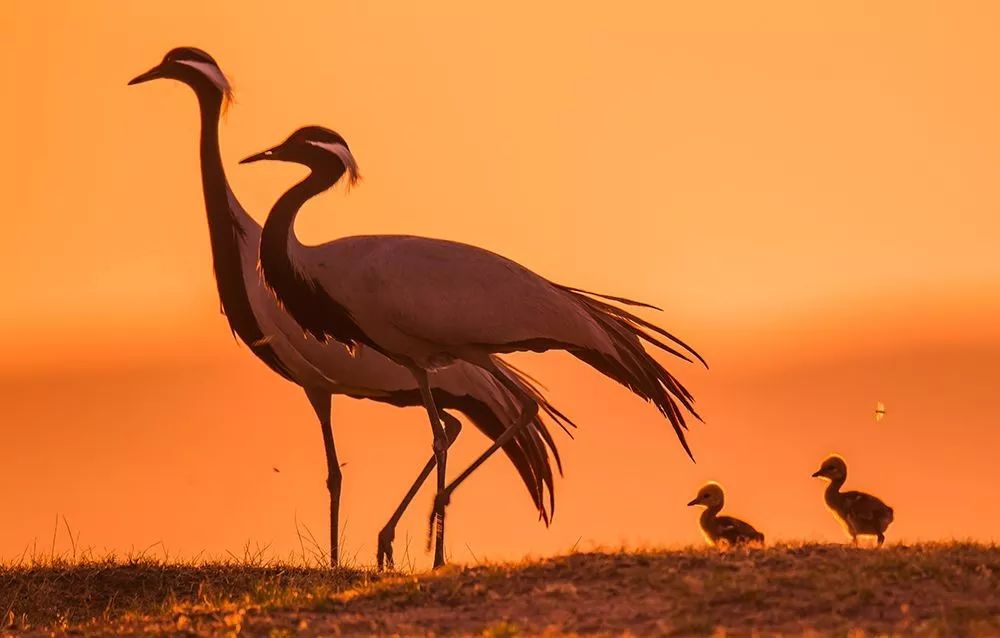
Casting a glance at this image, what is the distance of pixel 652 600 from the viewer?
880 cm

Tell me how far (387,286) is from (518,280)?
847 mm

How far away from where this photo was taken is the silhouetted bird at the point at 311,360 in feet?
42.0

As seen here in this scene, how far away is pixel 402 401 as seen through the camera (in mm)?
13523

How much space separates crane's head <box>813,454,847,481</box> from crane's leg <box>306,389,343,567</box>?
362 centimetres

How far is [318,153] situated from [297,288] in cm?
109

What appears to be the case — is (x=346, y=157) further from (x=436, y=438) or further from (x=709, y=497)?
(x=709, y=497)

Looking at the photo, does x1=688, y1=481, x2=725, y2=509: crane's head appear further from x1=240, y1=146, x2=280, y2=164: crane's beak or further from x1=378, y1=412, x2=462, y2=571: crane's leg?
x1=240, y1=146, x2=280, y2=164: crane's beak

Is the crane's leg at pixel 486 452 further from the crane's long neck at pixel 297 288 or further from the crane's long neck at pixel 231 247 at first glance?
the crane's long neck at pixel 231 247

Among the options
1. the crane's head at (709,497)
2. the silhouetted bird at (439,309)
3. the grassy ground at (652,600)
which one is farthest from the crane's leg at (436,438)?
the crane's head at (709,497)

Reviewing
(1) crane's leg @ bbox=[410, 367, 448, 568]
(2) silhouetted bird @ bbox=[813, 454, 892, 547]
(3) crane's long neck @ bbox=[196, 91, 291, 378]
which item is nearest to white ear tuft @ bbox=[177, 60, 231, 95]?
(3) crane's long neck @ bbox=[196, 91, 291, 378]

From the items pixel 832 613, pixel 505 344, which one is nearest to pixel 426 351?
pixel 505 344

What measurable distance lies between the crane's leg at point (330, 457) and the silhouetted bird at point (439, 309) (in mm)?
1606

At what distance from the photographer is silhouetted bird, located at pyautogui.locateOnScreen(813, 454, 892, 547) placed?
42.8 feet

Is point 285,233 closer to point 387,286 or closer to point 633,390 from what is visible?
point 387,286
